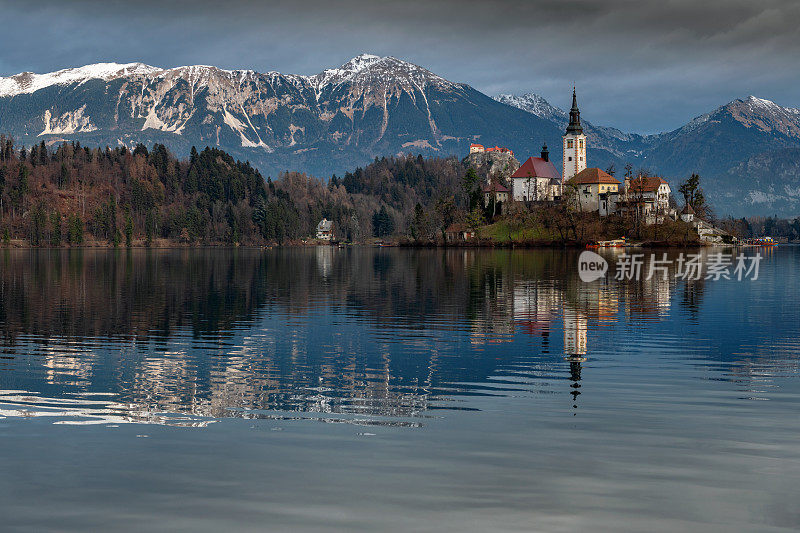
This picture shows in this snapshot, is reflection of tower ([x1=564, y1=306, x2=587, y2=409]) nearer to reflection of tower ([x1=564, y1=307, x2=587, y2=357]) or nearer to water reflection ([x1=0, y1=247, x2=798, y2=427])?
reflection of tower ([x1=564, y1=307, x2=587, y2=357])

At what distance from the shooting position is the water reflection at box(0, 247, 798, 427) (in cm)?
2594

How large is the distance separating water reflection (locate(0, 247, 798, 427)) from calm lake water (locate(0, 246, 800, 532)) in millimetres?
209

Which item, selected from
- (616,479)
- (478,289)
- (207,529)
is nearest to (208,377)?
(207,529)

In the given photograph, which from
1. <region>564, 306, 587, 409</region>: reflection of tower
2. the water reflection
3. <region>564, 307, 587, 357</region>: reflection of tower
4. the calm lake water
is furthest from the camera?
<region>564, 307, 587, 357</region>: reflection of tower

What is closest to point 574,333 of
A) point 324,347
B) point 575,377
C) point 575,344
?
point 575,344

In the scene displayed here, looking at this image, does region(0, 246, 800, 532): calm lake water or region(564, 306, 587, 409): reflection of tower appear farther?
region(564, 306, 587, 409): reflection of tower

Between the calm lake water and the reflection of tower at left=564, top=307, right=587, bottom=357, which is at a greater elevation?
the reflection of tower at left=564, top=307, right=587, bottom=357

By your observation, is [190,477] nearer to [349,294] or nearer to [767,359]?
[767,359]

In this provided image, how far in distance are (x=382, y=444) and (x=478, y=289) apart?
56864mm

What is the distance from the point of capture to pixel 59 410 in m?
24.5

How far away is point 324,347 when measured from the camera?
39.1 m

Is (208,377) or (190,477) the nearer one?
(190,477)

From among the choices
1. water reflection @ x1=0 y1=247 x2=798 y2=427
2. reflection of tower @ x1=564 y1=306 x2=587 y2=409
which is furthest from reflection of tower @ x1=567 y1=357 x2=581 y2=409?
water reflection @ x1=0 y1=247 x2=798 y2=427

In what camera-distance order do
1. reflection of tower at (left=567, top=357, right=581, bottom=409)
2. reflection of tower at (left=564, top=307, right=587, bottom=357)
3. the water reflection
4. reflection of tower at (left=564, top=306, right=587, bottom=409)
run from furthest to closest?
reflection of tower at (left=564, top=307, right=587, bottom=357)
reflection of tower at (left=564, top=306, right=587, bottom=409)
reflection of tower at (left=567, top=357, right=581, bottom=409)
the water reflection
